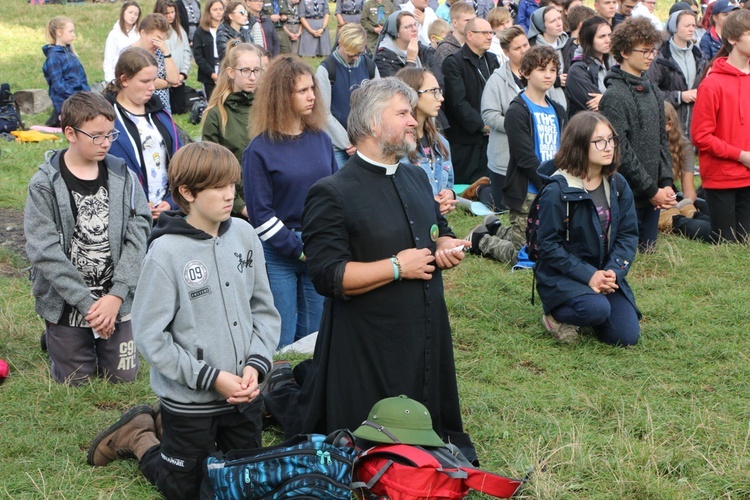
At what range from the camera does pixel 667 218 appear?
9.55m

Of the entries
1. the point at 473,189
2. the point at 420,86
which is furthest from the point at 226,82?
the point at 473,189

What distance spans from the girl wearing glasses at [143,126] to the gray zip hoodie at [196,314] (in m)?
1.90

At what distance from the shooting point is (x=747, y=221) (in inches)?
351

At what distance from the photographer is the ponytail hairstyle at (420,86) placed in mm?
7441

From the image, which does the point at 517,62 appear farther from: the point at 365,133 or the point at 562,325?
the point at 365,133

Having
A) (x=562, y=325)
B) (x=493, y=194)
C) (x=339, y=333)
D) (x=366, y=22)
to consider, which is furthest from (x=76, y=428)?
(x=366, y=22)

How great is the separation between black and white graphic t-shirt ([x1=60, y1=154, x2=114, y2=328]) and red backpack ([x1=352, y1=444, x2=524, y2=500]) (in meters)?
2.17

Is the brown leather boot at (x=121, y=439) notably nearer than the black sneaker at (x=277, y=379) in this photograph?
Yes

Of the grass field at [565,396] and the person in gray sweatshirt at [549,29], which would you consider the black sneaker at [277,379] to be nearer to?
the grass field at [565,396]

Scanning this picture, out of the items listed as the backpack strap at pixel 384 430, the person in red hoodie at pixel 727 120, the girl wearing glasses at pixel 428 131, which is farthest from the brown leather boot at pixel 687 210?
the backpack strap at pixel 384 430

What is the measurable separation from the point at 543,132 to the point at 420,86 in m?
1.72

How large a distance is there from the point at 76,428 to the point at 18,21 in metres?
21.8

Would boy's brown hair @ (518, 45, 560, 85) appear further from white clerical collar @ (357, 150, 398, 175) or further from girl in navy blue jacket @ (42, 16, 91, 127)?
girl in navy blue jacket @ (42, 16, 91, 127)

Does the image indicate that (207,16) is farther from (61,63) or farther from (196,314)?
(196,314)
